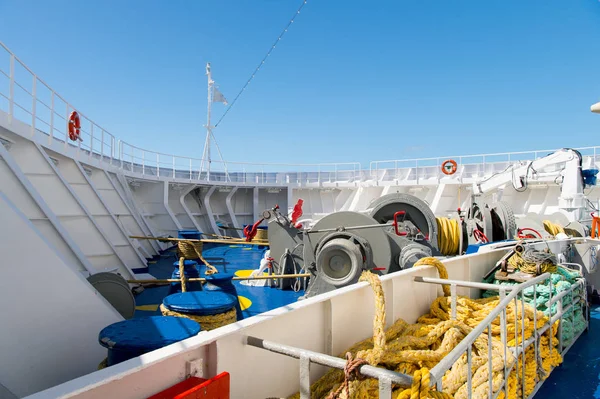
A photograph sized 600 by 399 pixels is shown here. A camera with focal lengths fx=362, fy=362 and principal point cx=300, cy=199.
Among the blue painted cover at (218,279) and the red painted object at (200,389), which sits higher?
the red painted object at (200,389)

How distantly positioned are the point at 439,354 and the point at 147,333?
68.9 inches

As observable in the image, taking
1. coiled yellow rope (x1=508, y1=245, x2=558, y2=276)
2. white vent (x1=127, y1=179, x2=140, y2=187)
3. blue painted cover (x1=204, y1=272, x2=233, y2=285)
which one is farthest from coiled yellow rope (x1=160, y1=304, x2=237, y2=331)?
white vent (x1=127, y1=179, x2=140, y2=187)

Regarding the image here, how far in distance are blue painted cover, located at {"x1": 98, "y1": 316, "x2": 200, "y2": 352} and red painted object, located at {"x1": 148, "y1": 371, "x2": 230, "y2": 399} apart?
63cm

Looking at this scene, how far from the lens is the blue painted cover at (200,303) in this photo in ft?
9.35

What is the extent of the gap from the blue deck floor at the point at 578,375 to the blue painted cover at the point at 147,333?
3260mm

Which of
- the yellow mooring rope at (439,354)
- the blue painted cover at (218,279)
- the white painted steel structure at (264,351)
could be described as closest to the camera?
the white painted steel structure at (264,351)

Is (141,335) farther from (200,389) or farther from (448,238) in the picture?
(448,238)

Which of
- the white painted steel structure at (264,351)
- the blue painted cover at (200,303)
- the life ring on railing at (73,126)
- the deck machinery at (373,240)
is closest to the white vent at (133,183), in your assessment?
the life ring on railing at (73,126)

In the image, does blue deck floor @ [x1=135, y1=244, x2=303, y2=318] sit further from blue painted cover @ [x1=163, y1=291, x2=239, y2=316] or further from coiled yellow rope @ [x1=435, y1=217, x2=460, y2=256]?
coiled yellow rope @ [x1=435, y1=217, x2=460, y2=256]

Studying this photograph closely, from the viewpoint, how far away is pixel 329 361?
1458 millimetres

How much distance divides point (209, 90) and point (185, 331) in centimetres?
2074

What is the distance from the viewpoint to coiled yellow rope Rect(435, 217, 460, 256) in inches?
268

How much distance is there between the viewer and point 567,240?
5570 mm

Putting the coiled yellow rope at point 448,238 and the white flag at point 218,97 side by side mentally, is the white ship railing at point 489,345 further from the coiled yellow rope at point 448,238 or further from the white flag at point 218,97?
the white flag at point 218,97
